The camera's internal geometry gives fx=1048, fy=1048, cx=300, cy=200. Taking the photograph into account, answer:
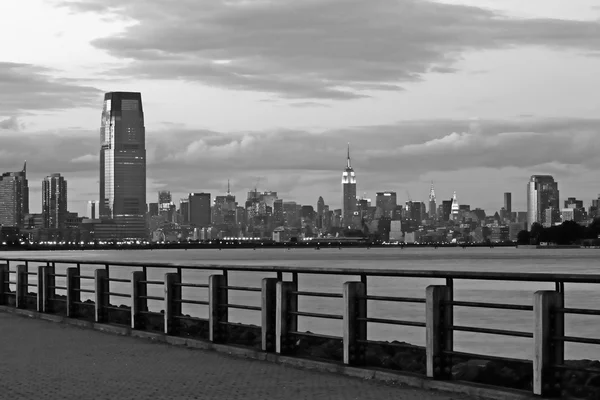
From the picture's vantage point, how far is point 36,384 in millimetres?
11773

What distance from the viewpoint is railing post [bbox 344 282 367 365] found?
1241 cm

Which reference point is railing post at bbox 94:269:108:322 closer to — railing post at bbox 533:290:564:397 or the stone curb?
the stone curb

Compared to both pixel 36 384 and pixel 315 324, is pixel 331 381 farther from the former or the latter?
pixel 315 324

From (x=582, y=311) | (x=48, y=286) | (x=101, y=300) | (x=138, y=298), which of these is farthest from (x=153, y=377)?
(x=48, y=286)

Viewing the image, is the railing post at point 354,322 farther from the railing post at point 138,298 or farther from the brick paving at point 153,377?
the railing post at point 138,298

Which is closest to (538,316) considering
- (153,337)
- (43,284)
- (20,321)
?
(153,337)

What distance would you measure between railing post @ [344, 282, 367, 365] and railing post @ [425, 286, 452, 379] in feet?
4.42

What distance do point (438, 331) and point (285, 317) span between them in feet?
9.99

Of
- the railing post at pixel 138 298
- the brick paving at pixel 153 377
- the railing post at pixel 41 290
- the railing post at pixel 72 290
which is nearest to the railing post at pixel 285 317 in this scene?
the brick paving at pixel 153 377

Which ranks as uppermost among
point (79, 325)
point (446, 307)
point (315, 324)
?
point (446, 307)

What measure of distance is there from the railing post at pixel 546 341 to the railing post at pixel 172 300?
7.75 meters

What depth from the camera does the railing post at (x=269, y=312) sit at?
46.1 feet

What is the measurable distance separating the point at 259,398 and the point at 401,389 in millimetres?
1591

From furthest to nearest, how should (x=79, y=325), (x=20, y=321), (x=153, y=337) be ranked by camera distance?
(x=20, y=321) → (x=79, y=325) → (x=153, y=337)
